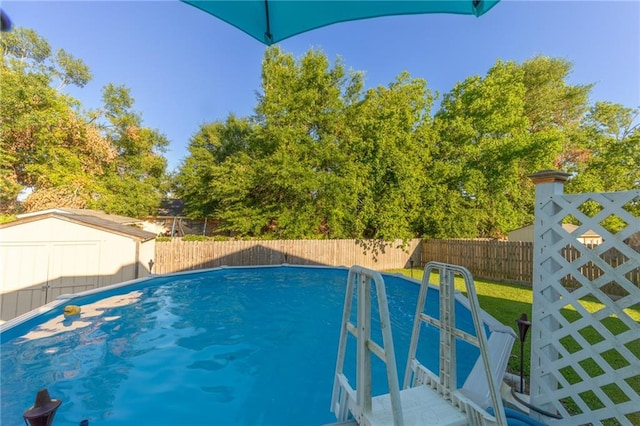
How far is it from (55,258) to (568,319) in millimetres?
11220

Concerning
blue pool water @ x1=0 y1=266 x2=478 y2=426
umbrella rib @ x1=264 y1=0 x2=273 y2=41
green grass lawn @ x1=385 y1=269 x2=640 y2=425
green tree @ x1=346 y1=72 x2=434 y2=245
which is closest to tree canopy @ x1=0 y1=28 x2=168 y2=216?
blue pool water @ x1=0 y1=266 x2=478 y2=426

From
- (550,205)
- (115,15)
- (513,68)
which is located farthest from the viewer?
(513,68)

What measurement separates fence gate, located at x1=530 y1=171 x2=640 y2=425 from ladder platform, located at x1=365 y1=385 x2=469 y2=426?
3.82 ft

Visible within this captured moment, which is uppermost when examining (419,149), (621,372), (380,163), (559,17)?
(559,17)

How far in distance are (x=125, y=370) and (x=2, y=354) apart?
1893mm

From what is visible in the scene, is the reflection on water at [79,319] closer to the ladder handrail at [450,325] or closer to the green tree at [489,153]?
the ladder handrail at [450,325]

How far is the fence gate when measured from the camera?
170 centimetres

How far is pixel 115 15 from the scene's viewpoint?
761 centimetres

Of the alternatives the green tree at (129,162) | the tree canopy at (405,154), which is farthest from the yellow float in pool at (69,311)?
the green tree at (129,162)

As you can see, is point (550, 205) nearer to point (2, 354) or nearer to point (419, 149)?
point (2, 354)

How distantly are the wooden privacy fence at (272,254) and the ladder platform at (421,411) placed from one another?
957 cm

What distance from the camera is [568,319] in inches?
181

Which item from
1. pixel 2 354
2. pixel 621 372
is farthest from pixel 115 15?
pixel 621 372

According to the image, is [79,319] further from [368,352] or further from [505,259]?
[505,259]
